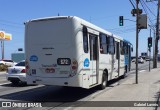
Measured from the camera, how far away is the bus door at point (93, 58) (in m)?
14.5

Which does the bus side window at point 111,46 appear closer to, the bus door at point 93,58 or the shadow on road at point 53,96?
the shadow on road at point 53,96

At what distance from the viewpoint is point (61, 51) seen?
13180 millimetres

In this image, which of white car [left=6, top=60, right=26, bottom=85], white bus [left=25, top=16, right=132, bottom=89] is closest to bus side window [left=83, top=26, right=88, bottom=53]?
white bus [left=25, top=16, right=132, bottom=89]

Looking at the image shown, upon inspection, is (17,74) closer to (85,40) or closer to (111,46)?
(111,46)

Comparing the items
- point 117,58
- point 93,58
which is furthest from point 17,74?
point 117,58

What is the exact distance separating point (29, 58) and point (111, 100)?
3816 mm

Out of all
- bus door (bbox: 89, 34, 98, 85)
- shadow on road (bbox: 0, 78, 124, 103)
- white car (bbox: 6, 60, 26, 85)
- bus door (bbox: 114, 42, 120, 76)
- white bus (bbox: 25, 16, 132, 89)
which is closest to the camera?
white bus (bbox: 25, 16, 132, 89)

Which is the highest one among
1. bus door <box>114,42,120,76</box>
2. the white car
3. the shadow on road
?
bus door <box>114,42,120,76</box>

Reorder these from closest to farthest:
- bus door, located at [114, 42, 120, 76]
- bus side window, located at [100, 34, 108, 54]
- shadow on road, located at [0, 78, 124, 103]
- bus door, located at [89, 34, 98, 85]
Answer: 1. shadow on road, located at [0, 78, 124, 103]
2. bus door, located at [89, 34, 98, 85]
3. bus side window, located at [100, 34, 108, 54]
4. bus door, located at [114, 42, 120, 76]

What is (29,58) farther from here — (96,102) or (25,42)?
(96,102)

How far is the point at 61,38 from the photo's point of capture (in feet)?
43.3

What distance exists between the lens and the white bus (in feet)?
42.4

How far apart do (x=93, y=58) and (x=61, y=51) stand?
208cm

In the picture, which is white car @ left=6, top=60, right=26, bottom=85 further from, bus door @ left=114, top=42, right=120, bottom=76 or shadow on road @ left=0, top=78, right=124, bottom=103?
bus door @ left=114, top=42, right=120, bottom=76
